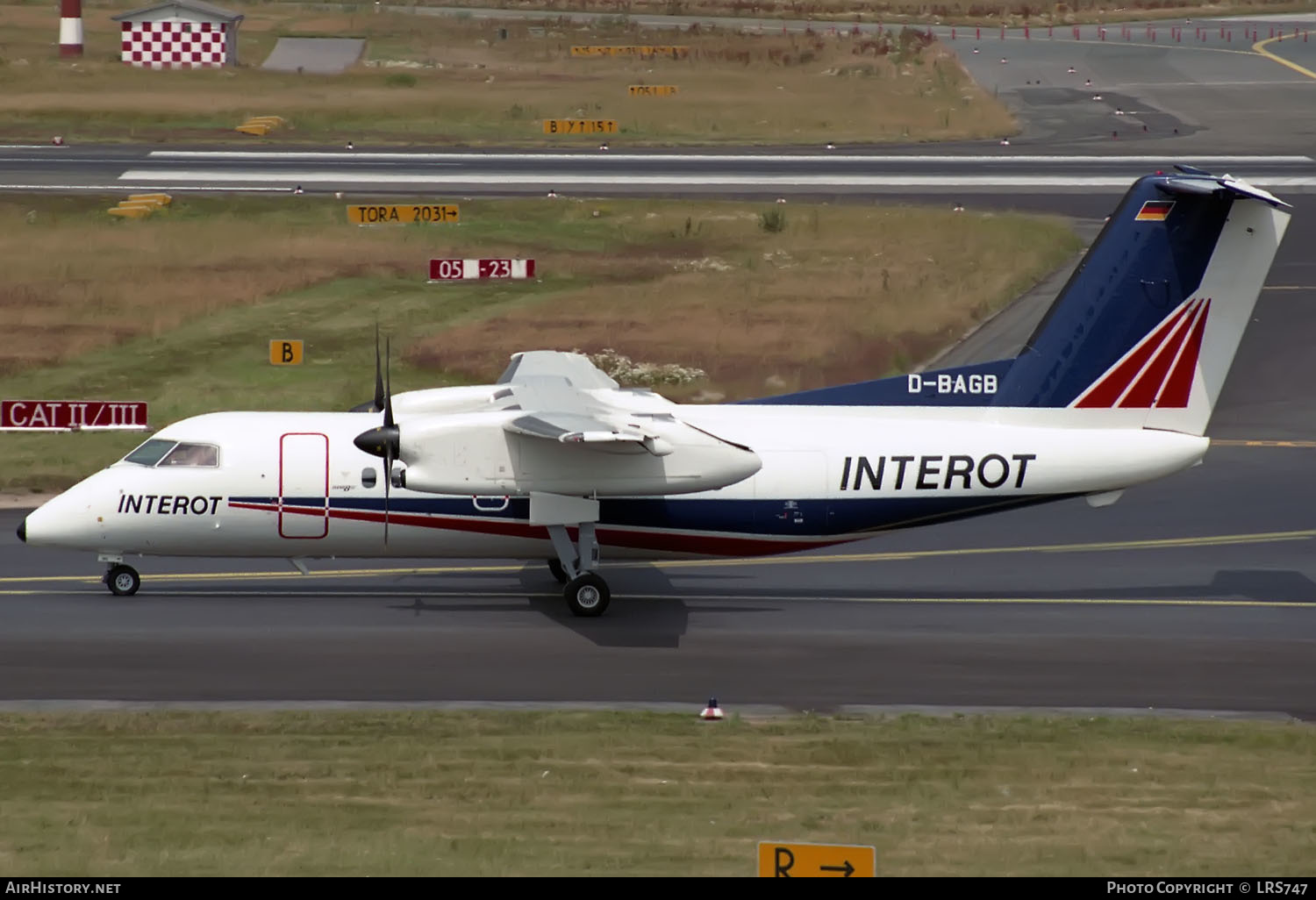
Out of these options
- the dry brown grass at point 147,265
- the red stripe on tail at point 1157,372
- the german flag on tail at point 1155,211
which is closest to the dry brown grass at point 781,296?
the dry brown grass at point 147,265

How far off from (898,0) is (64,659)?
126 metres

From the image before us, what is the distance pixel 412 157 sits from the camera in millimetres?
71312

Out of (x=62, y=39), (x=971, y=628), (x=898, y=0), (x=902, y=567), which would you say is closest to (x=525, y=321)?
(x=902, y=567)

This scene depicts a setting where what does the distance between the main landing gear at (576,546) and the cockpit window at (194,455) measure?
4.95m

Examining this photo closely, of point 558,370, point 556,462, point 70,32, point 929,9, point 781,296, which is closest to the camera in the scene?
point 556,462

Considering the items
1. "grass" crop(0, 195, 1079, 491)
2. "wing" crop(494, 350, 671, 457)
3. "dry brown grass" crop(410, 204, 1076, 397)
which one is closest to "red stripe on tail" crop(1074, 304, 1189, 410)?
"wing" crop(494, 350, 671, 457)

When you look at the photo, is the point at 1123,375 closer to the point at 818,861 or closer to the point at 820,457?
the point at 820,457

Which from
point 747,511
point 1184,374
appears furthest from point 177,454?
point 1184,374

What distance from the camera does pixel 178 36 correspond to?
9231 cm

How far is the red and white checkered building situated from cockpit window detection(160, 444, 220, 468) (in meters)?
70.8

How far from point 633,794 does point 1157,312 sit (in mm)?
12882

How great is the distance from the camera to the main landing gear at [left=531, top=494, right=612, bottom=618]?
25375mm

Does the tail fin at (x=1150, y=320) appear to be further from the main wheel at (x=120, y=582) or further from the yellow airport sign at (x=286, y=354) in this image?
the yellow airport sign at (x=286, y=354)

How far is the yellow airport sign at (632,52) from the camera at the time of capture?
10252 cm
